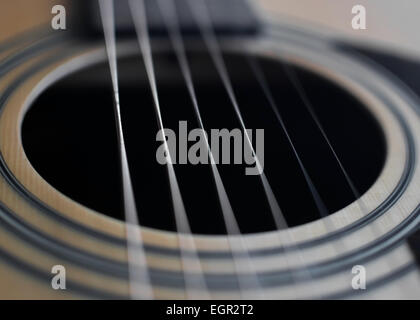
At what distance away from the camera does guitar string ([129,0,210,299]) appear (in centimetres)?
76

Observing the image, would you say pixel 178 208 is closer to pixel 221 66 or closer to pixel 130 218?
pixel 130 218

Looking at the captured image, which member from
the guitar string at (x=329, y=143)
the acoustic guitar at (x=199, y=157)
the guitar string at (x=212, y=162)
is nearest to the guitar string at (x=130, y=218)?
the acoustic guitar at (x=199, y=157)

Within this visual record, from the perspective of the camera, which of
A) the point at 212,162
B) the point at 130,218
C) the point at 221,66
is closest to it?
the point at 130,218

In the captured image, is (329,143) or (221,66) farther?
(221,66)

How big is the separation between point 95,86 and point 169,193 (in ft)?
0.81

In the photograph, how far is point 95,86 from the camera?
3.37 ft

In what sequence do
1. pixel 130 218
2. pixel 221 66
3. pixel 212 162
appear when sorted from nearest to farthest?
1. pixel 130 218
2. pixel 212 162
3. pixel 221 66

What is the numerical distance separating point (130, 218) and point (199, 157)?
16cm

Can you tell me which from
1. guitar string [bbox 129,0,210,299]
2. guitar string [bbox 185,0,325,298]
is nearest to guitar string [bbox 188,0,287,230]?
guitar string [bbox 185,0,325,298]

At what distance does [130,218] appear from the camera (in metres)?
0.82

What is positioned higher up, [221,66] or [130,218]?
[221,66]

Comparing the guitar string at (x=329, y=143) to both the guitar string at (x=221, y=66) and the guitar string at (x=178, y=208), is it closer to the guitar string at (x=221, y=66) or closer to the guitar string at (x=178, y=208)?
the guitar string at (x=221, y=66)

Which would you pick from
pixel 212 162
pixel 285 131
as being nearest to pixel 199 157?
pixel 212 162

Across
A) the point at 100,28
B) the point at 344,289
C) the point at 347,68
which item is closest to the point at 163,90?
the point at 100,28
